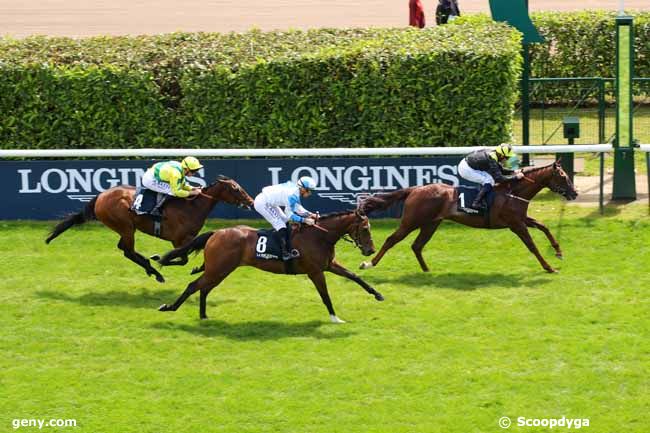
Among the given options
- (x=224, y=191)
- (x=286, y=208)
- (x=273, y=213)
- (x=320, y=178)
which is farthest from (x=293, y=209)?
(x=320, y=178)

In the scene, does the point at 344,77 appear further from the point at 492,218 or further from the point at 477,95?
the point at 492,218

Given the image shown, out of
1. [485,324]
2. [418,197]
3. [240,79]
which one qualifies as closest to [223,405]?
[485,324]

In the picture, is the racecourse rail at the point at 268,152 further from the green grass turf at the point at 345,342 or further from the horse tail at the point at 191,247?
the horse tail at the point at 191,247

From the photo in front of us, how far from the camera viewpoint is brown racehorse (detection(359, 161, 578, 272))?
1711 cm

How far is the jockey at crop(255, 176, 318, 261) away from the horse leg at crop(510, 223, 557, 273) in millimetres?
3180

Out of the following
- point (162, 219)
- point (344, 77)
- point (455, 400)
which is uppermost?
point (344, 77)

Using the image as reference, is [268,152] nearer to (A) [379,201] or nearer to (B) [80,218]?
(A) [379,201]

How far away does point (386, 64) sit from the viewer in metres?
19.6

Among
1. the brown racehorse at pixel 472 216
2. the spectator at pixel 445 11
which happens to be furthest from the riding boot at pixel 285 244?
the spectator at pixel 445 11

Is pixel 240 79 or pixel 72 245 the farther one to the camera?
pixel 240 79

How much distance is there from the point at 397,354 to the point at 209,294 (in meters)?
3.17

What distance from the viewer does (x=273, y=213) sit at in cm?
1520

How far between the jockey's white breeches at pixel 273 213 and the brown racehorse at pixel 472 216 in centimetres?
205

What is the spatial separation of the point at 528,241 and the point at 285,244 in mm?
3525
